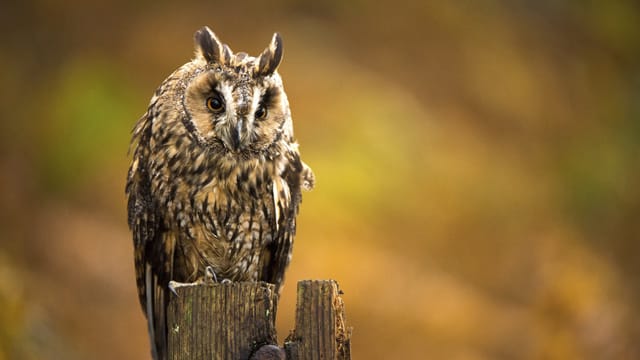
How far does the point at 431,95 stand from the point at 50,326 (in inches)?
160

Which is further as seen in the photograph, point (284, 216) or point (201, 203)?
point (284, 216)

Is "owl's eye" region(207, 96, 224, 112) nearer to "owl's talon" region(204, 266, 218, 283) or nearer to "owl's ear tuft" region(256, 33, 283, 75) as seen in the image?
"owl's ear tuft" region(256, 33, 283, 75)

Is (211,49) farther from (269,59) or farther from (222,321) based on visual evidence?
(222,321)

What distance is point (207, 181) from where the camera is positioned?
2.78 metres

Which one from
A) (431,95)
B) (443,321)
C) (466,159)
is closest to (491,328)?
(443,321)

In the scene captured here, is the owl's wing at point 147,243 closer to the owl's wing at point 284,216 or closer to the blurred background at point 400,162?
the owl's wing at point 284,216

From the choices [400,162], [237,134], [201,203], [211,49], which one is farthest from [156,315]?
[400,162]

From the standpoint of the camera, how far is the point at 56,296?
21.7 ft

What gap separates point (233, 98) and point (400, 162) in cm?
461

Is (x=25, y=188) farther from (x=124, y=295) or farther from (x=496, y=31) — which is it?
(x=496, y=31)

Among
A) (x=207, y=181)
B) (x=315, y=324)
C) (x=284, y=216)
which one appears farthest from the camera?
(x=284, y=216)

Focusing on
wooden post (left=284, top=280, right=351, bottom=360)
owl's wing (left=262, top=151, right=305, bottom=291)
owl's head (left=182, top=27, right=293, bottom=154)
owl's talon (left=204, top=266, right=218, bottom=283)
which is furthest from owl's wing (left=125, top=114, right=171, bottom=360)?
wooden post (left=284, top=280, right=351, bottom=360)

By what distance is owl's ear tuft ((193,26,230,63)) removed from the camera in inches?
104

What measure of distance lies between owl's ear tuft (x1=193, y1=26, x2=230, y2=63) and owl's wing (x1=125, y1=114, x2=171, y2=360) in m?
0.39
